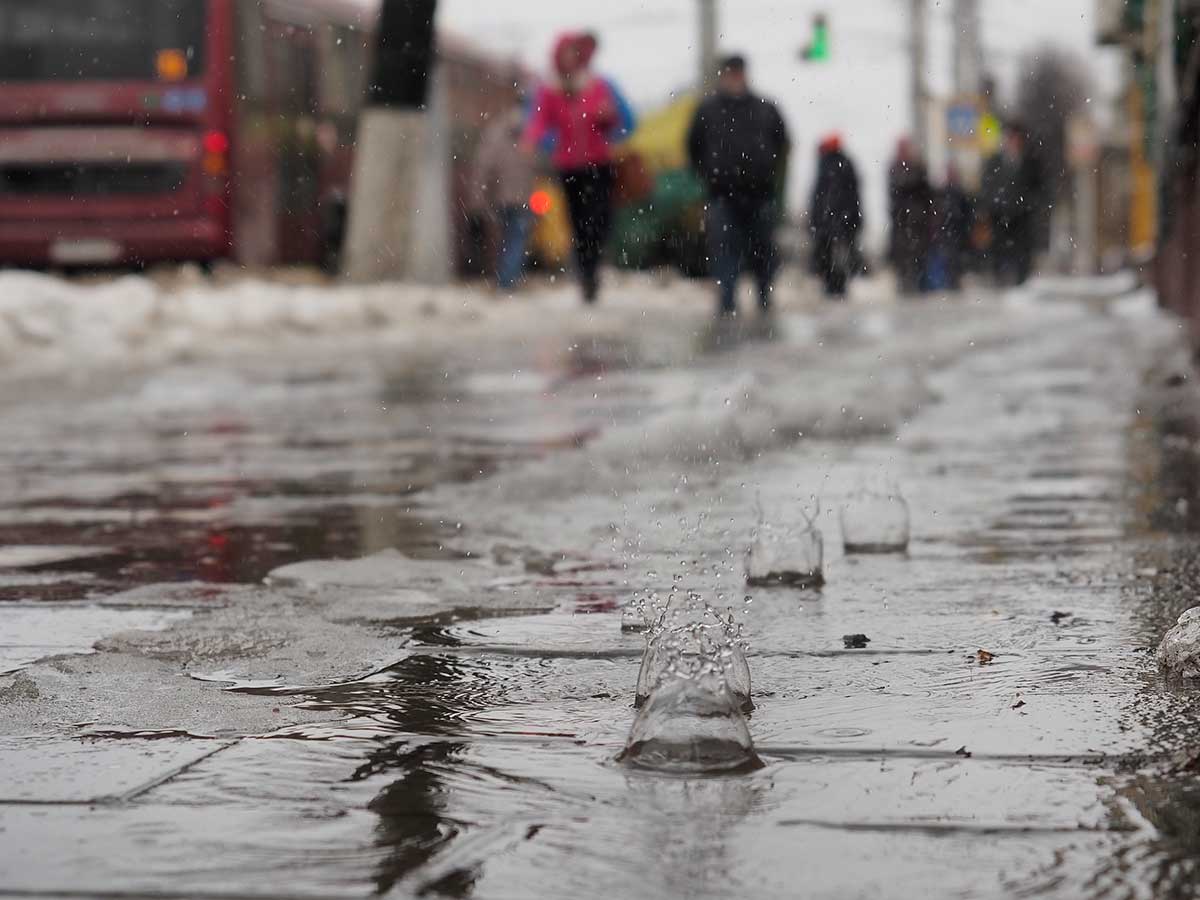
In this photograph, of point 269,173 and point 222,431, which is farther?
point 269,173

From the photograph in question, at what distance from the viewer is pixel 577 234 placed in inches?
815

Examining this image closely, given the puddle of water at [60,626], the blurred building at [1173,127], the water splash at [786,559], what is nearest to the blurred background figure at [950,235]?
the blurred building at [1173,127]

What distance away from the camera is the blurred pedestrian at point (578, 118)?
18.0m

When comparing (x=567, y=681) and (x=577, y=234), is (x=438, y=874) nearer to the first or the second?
(x=567, y=681)

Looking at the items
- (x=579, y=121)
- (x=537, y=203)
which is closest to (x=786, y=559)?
(x=579, y=121)

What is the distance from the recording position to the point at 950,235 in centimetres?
3150

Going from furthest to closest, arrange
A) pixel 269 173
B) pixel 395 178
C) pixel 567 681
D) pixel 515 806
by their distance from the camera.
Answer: pixel 269 173, pixel 395 178, pixel 567 681, pixel 515 806

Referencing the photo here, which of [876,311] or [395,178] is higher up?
[395,178]

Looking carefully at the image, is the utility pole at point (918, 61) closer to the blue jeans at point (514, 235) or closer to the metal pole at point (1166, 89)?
the blue jeans at point (514, 235)

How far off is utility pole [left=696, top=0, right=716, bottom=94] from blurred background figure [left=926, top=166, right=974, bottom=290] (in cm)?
406

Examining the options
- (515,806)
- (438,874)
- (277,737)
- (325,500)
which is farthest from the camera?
(325,500)

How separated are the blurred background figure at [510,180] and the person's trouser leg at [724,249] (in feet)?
17.5

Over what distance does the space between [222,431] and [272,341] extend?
22.0 feet

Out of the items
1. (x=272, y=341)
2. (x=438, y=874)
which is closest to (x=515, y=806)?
(x=438, y=874)
